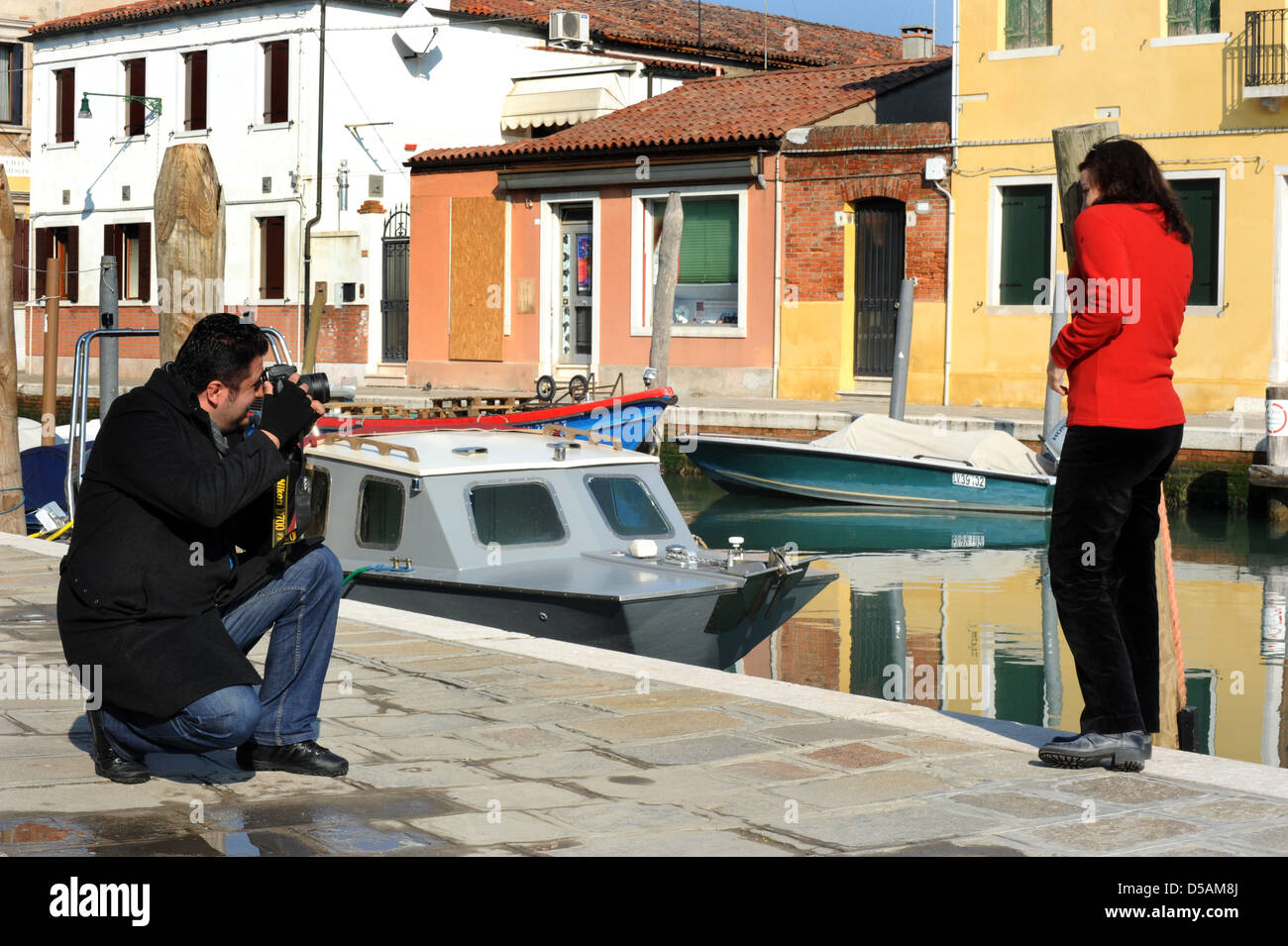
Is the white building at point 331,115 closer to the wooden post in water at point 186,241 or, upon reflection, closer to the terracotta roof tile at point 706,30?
the terracotta roof tile at point 706,30

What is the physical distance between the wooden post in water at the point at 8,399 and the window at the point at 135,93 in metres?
24.5

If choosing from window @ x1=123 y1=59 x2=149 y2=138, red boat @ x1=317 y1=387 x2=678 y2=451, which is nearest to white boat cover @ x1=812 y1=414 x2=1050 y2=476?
red boat @ x1=317 y1=387 x2=678 y2=451

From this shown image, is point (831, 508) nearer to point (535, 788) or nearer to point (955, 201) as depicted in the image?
point (955, 201)

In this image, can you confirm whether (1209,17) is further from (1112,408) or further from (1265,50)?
(1112,408)

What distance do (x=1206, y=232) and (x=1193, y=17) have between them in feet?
9.43

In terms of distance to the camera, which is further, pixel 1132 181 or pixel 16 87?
pixel 16 87

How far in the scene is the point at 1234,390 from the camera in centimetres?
2284

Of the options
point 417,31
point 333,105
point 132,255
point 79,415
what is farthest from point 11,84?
point 79,415

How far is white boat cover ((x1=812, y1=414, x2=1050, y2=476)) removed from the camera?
20.7m

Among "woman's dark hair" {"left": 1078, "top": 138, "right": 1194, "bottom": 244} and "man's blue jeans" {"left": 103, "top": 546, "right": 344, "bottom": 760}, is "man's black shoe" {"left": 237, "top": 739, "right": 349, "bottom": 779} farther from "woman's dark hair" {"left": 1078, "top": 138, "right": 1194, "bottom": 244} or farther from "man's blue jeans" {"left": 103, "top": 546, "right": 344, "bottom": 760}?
"woman's dark hair" {"left": 1078, "top": 138, "right": 1194, "bottom": 244}

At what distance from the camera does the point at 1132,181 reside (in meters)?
5.63

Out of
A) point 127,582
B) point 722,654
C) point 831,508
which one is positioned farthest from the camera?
point 831,508

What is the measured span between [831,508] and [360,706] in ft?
50.4
